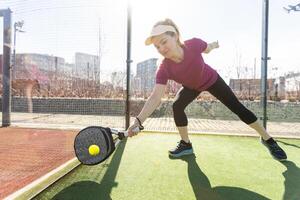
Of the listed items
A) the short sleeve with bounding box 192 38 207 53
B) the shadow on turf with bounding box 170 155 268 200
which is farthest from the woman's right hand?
the short sleeve with bounding box 192 38 207 53

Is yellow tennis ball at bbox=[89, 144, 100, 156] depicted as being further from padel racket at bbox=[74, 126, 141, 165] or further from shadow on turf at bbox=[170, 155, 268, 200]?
shadow on turf at bbox=[170, 155, 268, 200]

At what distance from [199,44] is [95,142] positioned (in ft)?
4.80

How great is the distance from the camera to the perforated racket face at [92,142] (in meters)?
2.56

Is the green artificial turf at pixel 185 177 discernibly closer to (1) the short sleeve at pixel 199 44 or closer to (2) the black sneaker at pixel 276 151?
(2) the black sneaker at pixel 276 151

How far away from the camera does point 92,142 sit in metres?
2.58

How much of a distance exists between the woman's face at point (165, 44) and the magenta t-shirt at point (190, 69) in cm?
18

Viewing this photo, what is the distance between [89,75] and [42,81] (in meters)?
1.72

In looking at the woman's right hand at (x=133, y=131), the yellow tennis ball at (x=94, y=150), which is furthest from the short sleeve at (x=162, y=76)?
the yellow tennis ball at (x=94, y=150)

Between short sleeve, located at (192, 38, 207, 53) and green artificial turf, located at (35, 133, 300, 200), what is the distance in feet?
3.73

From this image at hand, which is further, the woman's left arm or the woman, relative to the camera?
the woman's left arm

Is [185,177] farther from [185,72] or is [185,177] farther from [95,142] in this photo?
[185,72]

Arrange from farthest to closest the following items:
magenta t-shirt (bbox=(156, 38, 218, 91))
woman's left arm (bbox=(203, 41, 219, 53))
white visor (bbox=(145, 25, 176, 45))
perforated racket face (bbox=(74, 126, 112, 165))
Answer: woman's left arm (bbox=(203, 41, 219, 53))
magenta t-shirt (bbox=(156, 38, 218, 91))
white visor (bbox=(145, 25, 176, 45))
perforated racket face (bbox=(74, 126, 112, 165))

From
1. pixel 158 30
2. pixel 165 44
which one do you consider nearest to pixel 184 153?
pixel 165 44

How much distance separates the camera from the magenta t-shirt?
3.09 metres
